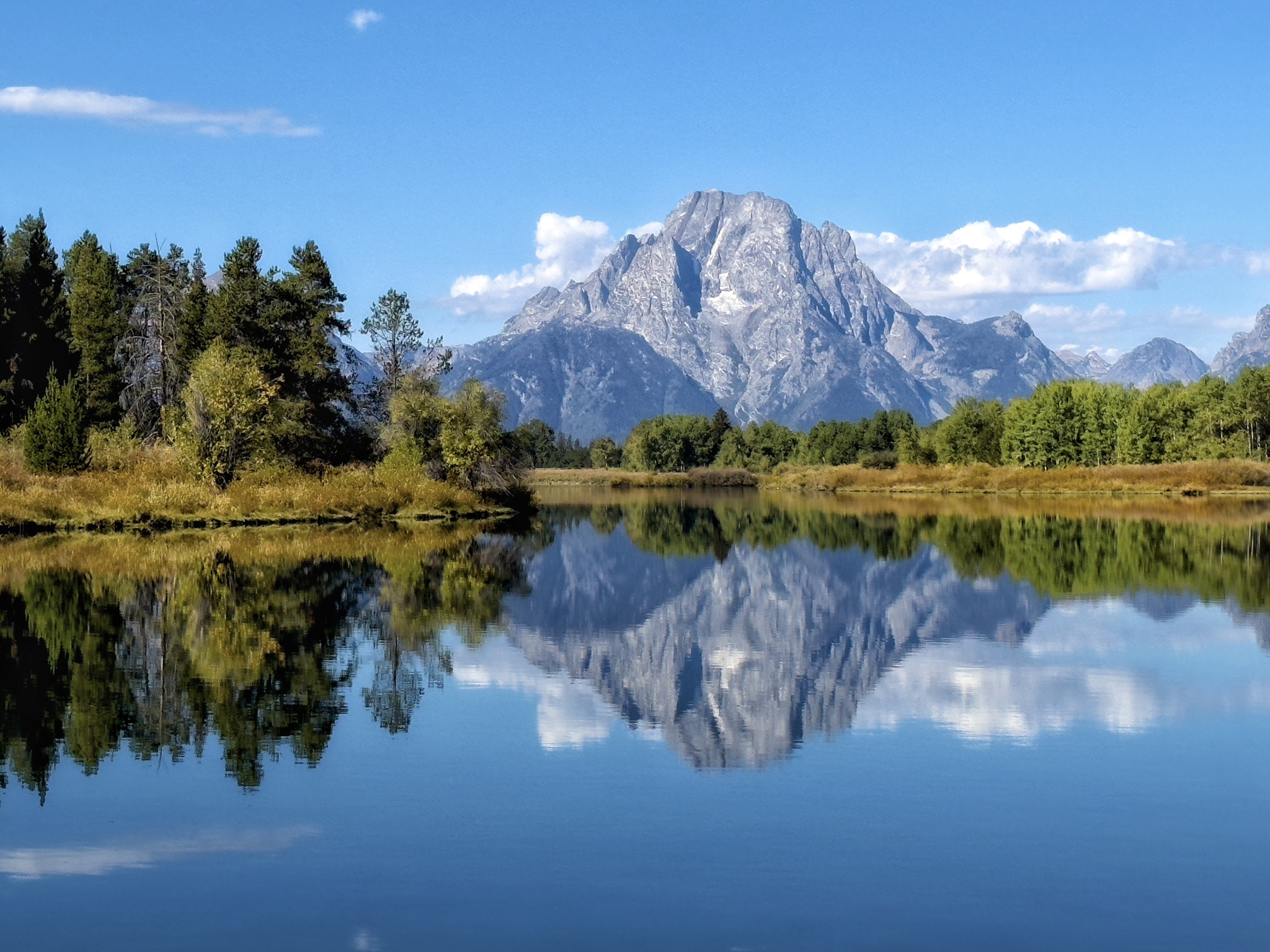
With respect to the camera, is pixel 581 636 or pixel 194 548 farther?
pixel 194 548

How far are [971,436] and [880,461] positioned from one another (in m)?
14.8

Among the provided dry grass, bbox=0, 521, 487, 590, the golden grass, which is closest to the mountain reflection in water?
dry grass, bbox=0, 521, 487, 590

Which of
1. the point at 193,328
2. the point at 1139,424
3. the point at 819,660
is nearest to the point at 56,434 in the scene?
the point at 193,328

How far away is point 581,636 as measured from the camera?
24703mm

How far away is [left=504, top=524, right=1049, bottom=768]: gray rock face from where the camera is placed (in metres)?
16.5

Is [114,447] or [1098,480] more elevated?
[114,447]

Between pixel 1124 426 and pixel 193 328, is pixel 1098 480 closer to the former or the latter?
pixel 1124 426

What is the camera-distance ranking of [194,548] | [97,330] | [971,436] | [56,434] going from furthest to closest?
1. [971,436]
2. [97,330]
3. [56,434]
4. [194,548]

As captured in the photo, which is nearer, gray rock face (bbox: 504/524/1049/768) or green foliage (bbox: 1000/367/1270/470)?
gray rock face (bbox: 504/524/1049/768)

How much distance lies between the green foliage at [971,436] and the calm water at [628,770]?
123300 mm

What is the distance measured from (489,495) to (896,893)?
225ft

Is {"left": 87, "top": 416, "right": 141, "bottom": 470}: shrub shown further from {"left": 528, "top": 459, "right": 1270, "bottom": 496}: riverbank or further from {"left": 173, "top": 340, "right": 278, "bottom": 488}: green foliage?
{"left": 528, "top": 459, "right": 1270, "bottom": 496}: riverbank

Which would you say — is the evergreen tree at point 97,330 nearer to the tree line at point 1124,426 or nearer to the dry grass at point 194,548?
the dry grass at point 194,548

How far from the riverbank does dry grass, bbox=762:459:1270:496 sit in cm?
5
